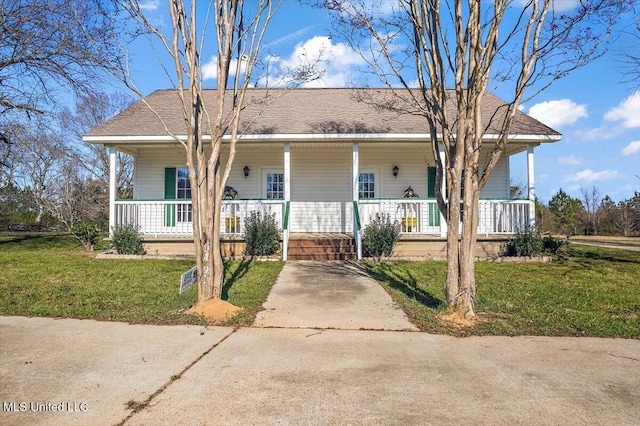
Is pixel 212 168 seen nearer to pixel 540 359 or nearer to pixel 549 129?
pixel 540 359

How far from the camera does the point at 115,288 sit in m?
6.79

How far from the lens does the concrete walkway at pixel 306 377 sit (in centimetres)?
270

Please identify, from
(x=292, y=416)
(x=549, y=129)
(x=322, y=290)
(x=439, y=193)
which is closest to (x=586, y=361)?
(x=439, y=193)

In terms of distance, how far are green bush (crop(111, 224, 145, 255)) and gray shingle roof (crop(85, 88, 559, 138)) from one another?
2620 mm

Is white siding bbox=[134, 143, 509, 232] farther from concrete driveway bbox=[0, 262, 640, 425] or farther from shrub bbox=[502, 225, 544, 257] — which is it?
concrete driveway bbox=[0, 262, 640, 425]

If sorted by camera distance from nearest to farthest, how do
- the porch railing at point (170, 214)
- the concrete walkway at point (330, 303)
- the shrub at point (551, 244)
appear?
1. the concrete walkway at point (330, 303)
2. the shrub at point (551, 244)
3. the porch railing at point (170, 214)

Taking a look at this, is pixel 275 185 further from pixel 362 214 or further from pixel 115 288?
pixel 115 288

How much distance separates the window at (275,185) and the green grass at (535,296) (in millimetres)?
4983

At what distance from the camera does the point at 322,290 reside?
273 inches

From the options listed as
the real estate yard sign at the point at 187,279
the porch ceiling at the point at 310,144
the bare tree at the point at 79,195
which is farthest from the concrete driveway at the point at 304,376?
the bare tree at the point at 79,195

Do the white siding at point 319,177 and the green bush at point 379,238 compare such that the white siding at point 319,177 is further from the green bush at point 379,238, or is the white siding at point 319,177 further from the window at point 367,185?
the green bush at point 379,238

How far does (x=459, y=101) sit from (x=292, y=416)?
4.16 m

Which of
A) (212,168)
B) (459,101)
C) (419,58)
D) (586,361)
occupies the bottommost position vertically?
(586,361)

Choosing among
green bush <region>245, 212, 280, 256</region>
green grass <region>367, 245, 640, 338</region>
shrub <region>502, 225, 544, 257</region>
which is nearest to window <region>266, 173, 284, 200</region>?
green bush <region>245, 212, 280, 256</region>
